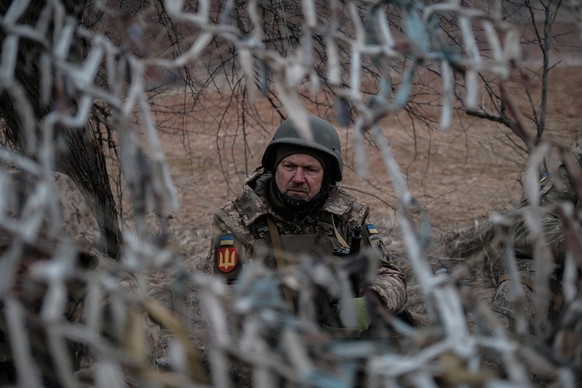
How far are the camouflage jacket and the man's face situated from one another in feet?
0.40

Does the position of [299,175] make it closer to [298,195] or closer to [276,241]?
[298,195]

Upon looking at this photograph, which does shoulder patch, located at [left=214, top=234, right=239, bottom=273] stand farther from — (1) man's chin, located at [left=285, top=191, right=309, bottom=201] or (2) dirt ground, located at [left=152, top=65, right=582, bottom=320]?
(2) dirt ground, located at [left=152, top=65, right=582, bottom=320]

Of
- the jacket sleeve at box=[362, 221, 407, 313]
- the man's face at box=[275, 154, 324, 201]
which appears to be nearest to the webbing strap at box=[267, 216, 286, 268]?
the man's face at box=[275, 154, 324, 201]

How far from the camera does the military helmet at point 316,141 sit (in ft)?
12.0

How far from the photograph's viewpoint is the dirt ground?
624 centimetres

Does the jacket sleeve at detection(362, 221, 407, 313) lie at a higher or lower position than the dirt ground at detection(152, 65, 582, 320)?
lower

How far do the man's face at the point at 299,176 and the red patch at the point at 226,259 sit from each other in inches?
13.5

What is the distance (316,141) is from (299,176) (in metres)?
→ 0.17

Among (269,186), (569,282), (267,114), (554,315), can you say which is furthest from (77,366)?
(267,114)

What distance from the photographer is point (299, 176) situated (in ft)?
11.9

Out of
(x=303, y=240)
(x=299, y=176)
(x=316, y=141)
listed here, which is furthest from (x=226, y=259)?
(x=316, y=141)

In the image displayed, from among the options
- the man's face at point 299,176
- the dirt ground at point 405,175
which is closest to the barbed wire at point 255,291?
the man's face at point 299,176

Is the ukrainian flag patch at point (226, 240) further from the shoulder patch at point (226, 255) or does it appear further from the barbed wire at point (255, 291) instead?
the barbed wire at point (255, 291)

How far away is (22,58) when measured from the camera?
363 centimetres
